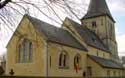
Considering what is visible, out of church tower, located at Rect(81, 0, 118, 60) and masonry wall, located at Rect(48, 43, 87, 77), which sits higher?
church tower, located at Rect(81, 0, 118, 60)

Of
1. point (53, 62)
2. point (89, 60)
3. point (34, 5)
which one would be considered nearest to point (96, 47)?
point (89, 60)

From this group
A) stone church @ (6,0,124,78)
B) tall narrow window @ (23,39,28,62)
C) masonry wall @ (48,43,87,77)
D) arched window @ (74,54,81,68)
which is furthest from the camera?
arched window @ (74,54,81,68)

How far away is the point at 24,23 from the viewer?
28453 mm

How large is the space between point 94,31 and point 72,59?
624 inches

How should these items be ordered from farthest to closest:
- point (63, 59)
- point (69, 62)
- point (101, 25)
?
point (101, 25) → point (69, 62) → point (63, 59)

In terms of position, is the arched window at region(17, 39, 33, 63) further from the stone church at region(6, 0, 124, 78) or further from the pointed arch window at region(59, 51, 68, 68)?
the pointed arch window at region(59, 51, 68, 68)

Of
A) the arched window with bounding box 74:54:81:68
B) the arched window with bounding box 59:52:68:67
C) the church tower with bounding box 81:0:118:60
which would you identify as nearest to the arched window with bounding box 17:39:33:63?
the arched window with bounding box 59:52:68:67

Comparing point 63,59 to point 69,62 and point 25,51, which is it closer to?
point 69,62

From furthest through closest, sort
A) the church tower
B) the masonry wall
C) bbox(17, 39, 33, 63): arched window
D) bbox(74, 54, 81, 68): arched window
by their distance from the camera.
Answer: the church tower
bbox(74, 54, 81, 68): arched window
bbox(17, 39, 33, 63): arched window
the masonry wall

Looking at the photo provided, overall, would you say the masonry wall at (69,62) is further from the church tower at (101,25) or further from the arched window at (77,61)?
the church tower at (101,25)

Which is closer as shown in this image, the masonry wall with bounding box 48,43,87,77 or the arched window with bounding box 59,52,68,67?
the masonry wall with bounding box 48,43,87,77

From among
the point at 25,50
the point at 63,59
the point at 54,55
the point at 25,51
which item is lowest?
the point at 63,59

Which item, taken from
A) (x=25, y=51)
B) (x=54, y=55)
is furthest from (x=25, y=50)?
(x=54, y=55)

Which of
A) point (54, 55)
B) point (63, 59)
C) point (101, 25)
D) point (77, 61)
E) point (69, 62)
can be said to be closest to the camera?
point (54, 55)
